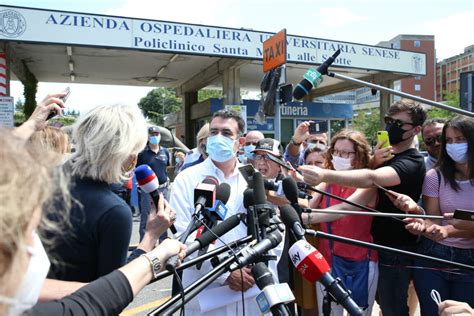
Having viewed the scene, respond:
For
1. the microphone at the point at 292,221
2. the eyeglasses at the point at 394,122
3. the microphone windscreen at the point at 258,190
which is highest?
the eyeglasses at the point at 394,122

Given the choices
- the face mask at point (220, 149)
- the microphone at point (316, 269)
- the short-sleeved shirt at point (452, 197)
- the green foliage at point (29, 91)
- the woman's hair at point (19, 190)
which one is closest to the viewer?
the woman's hair at point (19, 190)

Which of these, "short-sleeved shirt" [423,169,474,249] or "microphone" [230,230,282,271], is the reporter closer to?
"microphone" [230,230,282,271]

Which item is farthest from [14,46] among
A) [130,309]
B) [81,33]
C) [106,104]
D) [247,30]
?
[106,104]

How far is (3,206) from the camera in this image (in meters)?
0.90

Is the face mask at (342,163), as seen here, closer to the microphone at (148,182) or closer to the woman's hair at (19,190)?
the microphone at (148,182)

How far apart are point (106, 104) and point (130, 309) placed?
131 inches

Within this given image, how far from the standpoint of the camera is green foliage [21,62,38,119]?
1620 centimetres

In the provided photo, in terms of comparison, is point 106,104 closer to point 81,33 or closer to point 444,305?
point 444,305

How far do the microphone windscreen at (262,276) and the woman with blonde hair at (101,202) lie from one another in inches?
24.7

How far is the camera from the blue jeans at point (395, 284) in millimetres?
3113

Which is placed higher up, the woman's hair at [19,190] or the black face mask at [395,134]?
the black face mask at [395,134]

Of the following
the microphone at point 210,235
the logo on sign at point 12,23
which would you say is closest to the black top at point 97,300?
the microphone at point 210,235

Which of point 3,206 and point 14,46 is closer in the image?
point 3,206

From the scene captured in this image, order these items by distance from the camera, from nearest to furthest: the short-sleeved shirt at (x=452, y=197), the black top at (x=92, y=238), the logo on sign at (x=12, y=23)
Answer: the black top at (x=92, y=238)
the short-sleeved shirt at (x=452, y=197)
the logo on sign at (x=12, y=23)
